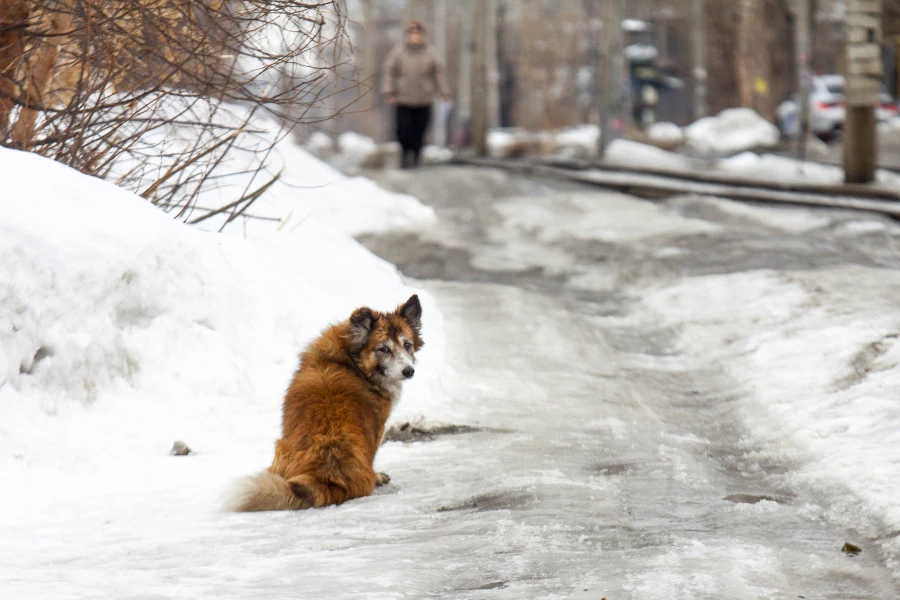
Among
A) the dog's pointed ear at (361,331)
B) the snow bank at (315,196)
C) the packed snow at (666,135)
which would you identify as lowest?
the dog's pointed ear at (361,331)

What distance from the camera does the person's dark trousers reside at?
21.6m

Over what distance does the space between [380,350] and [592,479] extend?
1301 mm

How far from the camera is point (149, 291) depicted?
7.16 meters

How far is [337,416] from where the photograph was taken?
5348 mm

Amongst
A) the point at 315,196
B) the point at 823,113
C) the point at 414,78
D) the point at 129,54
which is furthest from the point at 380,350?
the point at 823,113

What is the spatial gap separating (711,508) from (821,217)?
1052 centimetres

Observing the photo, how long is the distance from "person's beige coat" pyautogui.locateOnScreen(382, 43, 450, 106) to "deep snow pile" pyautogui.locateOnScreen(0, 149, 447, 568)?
523 inches

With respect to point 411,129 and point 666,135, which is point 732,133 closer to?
point 666,135

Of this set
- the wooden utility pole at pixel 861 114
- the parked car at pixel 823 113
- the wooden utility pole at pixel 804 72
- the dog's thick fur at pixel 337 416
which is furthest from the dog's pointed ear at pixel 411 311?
the parked car at pixel 823 113

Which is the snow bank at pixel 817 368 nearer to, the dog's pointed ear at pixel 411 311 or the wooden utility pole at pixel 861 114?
the dog's pointed ear at pixel 411 311

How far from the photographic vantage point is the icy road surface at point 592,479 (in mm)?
4086

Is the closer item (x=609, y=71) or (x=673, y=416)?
(x=673, y=416)

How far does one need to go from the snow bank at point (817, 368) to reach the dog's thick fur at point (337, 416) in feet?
6.74

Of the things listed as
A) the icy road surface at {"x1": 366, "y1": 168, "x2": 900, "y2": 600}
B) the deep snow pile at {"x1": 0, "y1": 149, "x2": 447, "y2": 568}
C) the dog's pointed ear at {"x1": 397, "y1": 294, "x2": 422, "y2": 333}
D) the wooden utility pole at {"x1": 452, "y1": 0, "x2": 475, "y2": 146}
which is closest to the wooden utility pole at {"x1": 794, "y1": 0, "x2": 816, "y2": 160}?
the icy road surface at {"x1": 366, "y1": 168, "x2": 900, "y2": 600}
